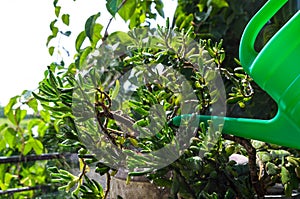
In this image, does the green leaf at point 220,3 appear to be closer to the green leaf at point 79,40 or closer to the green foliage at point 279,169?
the green leaf at point 79,40

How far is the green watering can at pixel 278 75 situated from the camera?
28 centimetres

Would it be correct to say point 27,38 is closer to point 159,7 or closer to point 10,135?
point 10,135

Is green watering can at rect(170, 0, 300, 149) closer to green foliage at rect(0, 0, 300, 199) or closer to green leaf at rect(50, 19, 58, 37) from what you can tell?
green foliage at rect(0, 0, 300, 199)

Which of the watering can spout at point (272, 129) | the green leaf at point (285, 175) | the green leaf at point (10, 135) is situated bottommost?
the green leaf at point (285, 175)

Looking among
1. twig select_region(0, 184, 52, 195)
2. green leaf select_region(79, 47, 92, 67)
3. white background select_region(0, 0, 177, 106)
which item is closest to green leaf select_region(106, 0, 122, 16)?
green leaf select_region(79, 47, 92, 67)

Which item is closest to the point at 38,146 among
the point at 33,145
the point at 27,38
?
the point at 33,145

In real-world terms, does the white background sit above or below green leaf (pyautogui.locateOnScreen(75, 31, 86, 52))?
above

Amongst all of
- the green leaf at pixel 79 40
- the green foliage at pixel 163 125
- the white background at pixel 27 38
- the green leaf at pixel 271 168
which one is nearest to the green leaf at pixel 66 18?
the white background at pixel 27 38

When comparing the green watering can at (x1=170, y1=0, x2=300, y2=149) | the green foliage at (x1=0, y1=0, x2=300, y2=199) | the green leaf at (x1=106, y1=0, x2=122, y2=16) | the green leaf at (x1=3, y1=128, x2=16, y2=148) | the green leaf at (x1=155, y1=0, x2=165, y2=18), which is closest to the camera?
the green watering can at (x1=170, y1=0, x2=300, y2=149)

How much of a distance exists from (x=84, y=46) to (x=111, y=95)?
295mm

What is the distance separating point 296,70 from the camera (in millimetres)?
286

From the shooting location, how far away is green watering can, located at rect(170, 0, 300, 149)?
28cm

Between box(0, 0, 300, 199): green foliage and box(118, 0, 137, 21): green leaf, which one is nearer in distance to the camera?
box(0, 0, 300, 199): green foliage

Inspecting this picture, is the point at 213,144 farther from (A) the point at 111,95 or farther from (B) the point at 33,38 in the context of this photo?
(B) the point at 33,38
